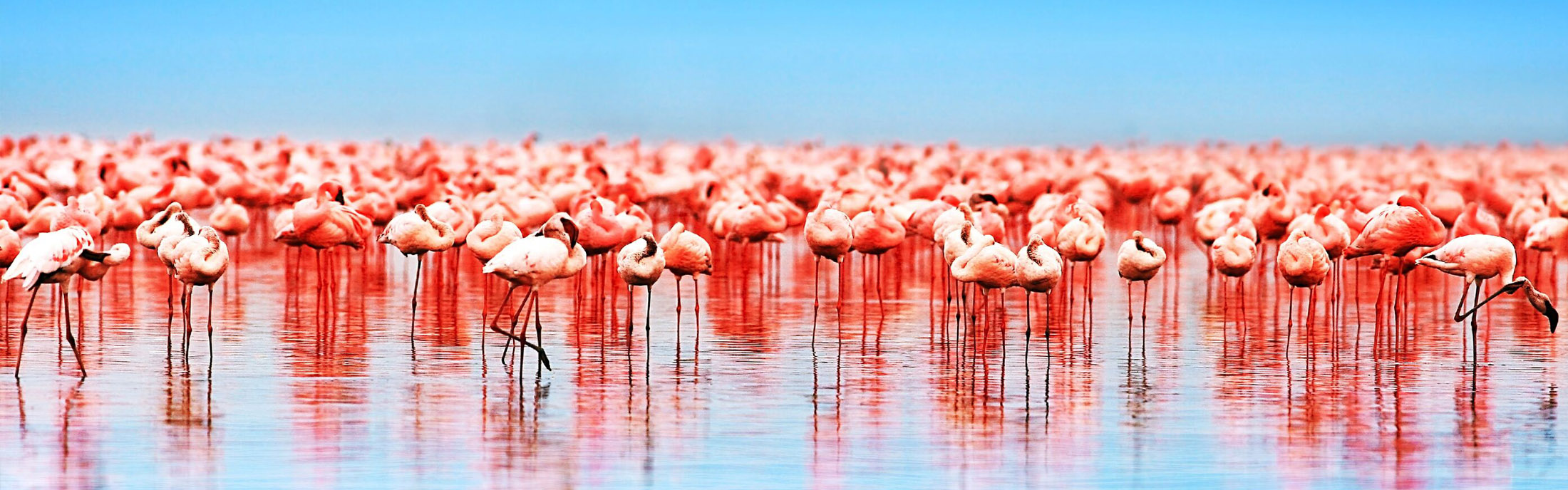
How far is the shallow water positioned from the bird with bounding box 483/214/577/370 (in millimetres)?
336

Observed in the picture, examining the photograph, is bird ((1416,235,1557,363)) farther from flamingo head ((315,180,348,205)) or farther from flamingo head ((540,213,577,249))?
flamingo head ((315,180,348,205))

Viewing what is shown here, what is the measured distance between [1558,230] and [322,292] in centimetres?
1053

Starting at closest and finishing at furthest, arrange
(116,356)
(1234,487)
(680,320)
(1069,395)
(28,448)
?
(1234,487) < (28,448) < (1069,395) < (116,356) < (680,320)

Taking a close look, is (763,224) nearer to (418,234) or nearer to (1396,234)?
(418,234)

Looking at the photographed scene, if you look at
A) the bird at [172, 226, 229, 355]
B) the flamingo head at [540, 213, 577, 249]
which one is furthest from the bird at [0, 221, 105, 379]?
the flamingo head at [540, 213, 577, 249]

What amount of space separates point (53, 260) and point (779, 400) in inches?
159

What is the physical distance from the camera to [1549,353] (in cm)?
1429

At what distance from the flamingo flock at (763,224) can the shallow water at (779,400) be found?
14.1 inches

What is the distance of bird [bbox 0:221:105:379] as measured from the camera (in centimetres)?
1183

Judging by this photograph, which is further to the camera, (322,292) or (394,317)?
(322,292)

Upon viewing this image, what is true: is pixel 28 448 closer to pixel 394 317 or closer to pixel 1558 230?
pixel 394 317

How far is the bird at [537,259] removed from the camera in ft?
42.8

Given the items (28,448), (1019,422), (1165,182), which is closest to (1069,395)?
(1019,422)

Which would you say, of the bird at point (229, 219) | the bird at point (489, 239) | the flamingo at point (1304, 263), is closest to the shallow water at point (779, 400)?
the flamingo at point (1304, 263)
